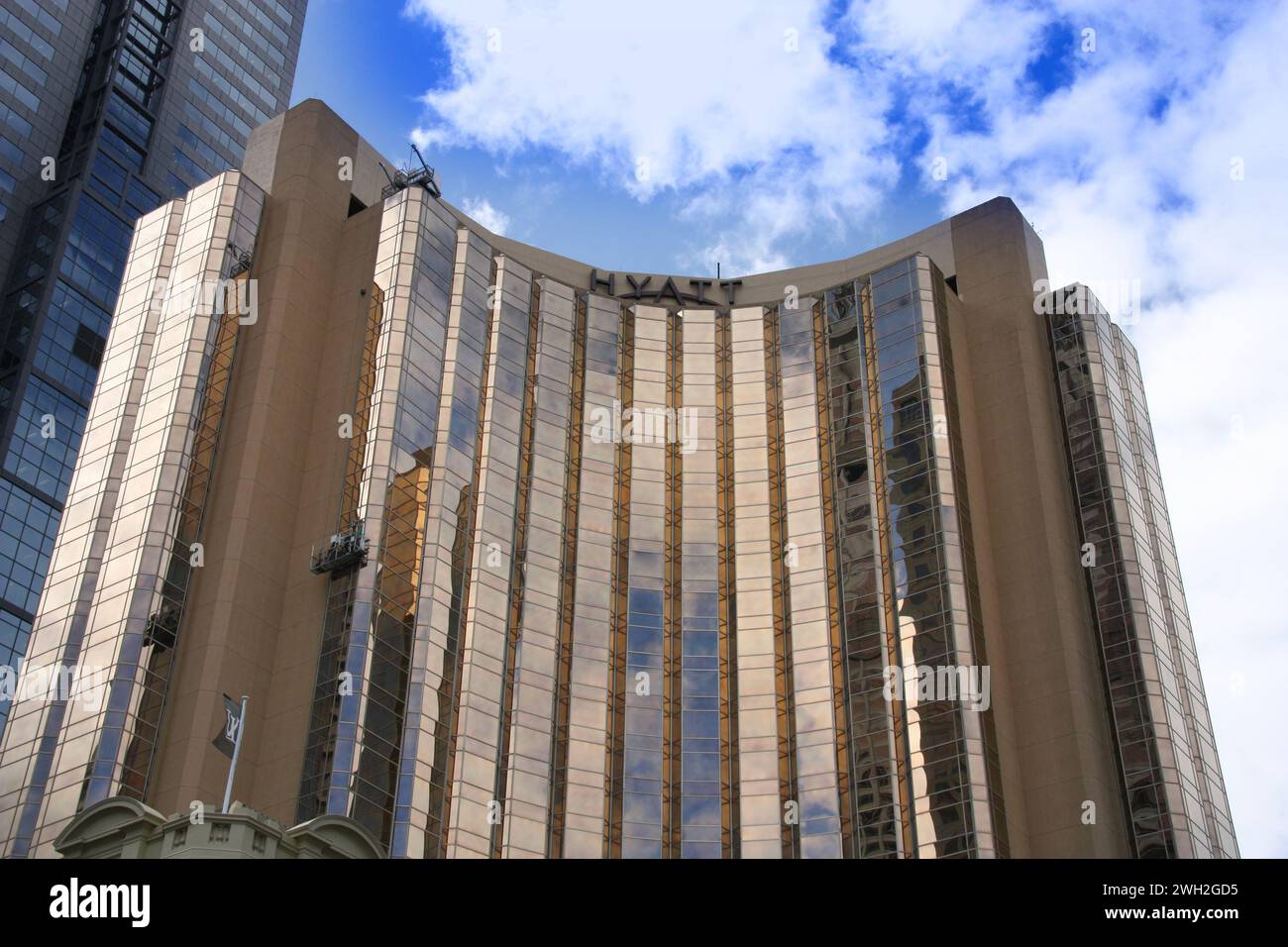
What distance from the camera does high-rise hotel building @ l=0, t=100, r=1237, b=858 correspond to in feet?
244

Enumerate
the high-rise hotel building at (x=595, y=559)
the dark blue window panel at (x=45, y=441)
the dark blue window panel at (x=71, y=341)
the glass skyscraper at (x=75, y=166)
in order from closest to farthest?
the high-rise hotel building at (x=595, y=559)
the dark blue window panel at (x=45, y=441)
the glass skyscraper at (x=75, y=166)
the dark blue window panel at (x=71, y=341)

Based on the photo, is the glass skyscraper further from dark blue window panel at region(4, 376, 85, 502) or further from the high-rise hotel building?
the high-rise hotel building

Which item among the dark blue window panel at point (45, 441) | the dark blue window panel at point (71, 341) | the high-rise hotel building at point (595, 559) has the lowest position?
the high-rise hotel building at point (595, 559)

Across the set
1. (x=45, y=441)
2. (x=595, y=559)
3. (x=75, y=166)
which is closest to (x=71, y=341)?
(x=45, y=441)

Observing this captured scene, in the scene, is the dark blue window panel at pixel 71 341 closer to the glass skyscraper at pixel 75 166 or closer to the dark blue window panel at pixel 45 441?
the glass skyscraper at pixel 75 166

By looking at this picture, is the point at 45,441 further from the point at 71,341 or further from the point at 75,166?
the point at 75,166

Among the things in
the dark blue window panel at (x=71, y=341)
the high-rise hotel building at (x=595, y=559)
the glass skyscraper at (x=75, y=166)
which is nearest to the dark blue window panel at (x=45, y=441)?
the glass skyscraper at (x=75, y=166)

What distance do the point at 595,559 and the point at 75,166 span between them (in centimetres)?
7113

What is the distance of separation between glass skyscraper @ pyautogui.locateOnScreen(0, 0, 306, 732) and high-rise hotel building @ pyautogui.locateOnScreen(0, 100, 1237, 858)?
35.5 metres

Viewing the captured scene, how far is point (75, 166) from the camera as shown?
13400cm

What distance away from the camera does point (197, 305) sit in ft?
279

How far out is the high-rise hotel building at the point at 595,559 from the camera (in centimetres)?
7450

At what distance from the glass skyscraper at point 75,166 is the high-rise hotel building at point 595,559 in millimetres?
35452
